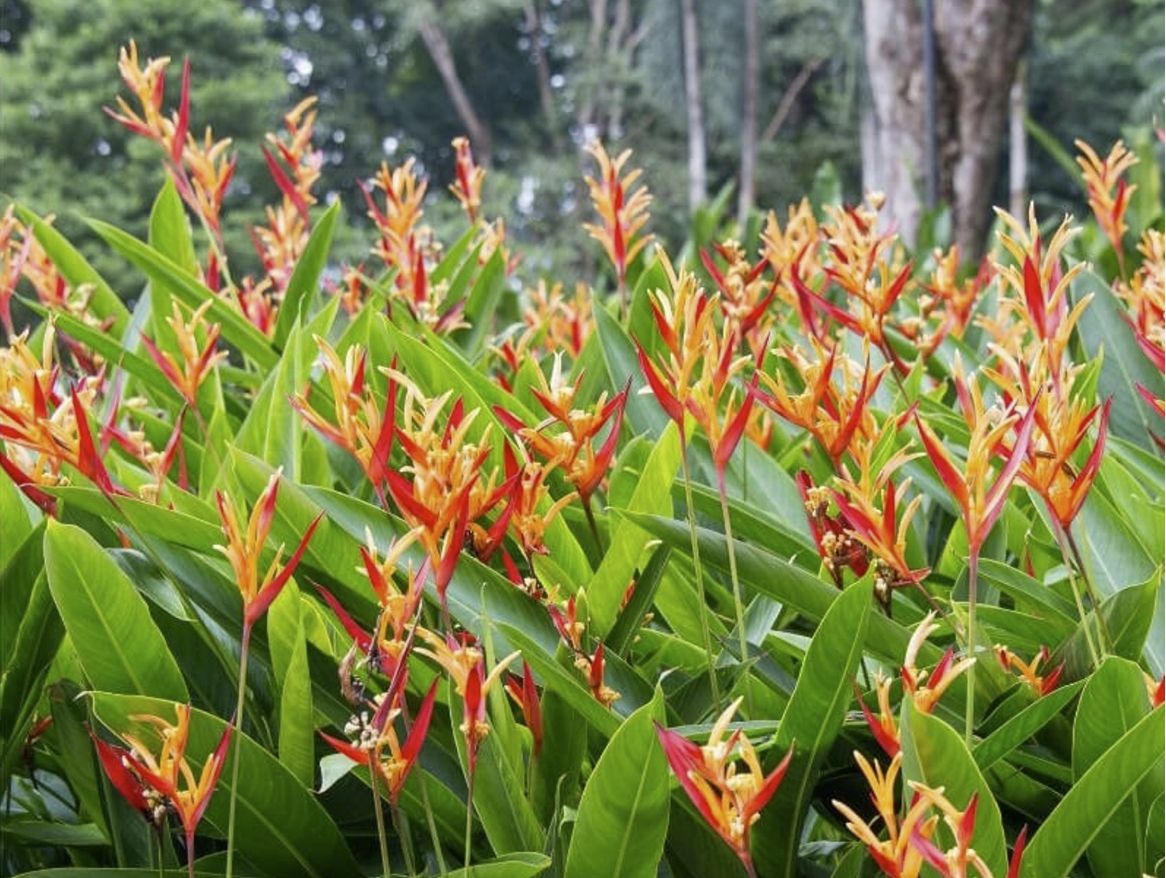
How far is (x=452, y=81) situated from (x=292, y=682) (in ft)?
104

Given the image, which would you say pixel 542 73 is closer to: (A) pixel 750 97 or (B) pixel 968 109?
(A) pixel 750 97

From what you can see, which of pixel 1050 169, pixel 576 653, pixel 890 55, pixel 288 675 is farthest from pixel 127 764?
pixel 1050 169

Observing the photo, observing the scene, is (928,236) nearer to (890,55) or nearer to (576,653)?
(890,55)

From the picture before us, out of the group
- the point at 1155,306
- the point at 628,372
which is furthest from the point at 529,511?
the point at 1155,306

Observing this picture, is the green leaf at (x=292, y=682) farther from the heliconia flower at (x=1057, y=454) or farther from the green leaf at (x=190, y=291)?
the green leaf at (x=190, y=291)

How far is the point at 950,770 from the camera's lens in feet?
2.10

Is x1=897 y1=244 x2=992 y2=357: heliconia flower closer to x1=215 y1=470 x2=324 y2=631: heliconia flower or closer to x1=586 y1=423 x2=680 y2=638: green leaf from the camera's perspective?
x1=586 y1=423 x2=680 y2=638: green leaf

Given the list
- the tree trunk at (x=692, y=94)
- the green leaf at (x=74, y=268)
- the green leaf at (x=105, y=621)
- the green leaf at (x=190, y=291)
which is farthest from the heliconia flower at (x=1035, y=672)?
the tree trunk at (x=692, y=94)

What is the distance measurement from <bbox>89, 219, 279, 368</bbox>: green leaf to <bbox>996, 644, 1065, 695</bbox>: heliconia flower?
2.80 ft

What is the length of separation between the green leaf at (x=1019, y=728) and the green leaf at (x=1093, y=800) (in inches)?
1.9

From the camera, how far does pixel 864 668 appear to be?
84 centimetres

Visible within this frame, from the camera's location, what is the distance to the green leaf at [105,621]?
2.58ft

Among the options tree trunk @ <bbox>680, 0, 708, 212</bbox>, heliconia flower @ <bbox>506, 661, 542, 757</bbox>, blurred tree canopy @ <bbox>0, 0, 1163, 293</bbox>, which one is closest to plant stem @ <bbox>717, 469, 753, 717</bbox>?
heliconia flower @ <bbox>506, 661, 542, 757</bbox>

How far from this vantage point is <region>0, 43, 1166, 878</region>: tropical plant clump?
2.20ft
